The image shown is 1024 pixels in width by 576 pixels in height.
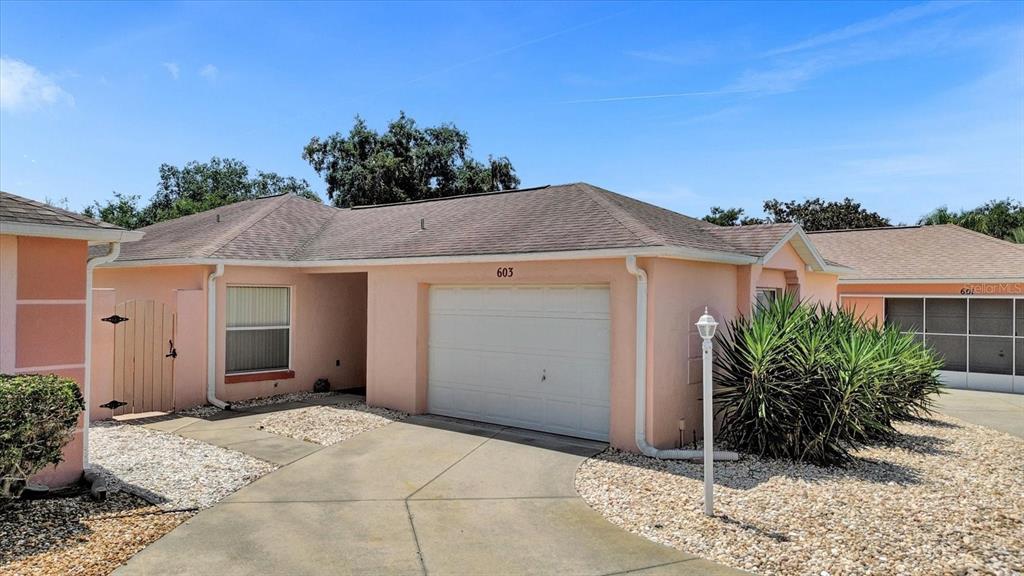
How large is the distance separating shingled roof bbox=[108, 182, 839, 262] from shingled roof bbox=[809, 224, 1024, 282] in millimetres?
8170

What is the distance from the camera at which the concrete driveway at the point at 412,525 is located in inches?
200

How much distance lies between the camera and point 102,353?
10164 millimetres

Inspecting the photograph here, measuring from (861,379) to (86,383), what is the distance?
1007 cm

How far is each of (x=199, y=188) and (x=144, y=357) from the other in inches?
1444

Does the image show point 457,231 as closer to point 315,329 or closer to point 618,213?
point 618,213

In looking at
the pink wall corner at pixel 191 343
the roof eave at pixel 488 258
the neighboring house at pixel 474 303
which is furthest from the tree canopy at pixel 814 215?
the pink wall corner at pixel 191 343

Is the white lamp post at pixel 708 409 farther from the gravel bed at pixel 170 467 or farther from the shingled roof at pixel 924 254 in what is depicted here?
the shingled roof at pixel 924 254

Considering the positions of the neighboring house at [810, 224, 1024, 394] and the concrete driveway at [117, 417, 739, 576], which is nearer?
the concrete driveway at [117, 417, 739, 576]

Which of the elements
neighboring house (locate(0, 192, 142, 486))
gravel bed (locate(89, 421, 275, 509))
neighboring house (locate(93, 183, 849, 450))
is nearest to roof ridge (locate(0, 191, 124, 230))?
neighboring house (locate(0, 192, 142, 486))

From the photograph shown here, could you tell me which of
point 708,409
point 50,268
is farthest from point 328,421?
point 708,409

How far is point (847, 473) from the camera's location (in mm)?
7895

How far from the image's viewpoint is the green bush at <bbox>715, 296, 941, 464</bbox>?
824 centimetres

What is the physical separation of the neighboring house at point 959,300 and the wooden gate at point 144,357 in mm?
16516

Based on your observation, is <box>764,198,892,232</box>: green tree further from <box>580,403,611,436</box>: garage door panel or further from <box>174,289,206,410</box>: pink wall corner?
<box>174,289,206,410</box>: pink wall corner
